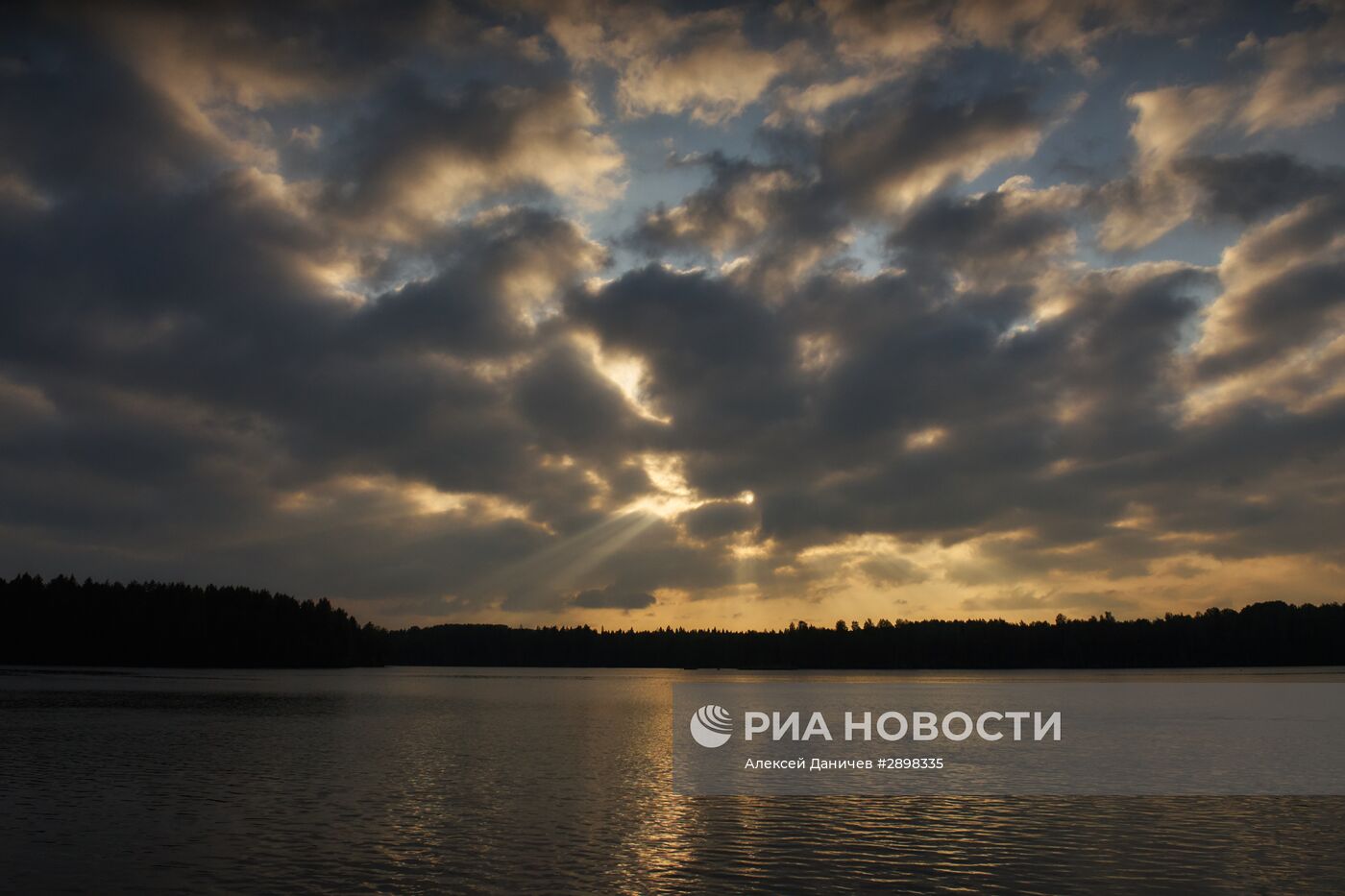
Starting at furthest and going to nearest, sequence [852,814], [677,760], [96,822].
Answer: [677,760], [852,814], [96,822]

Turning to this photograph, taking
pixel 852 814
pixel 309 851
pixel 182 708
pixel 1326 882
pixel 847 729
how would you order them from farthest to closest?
pixel 182 708, pixel 847 729, pixel 852 814, pixel 309 851, pixel 1326 882

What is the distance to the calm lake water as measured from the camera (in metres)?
30.1

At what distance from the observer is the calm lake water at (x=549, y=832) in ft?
98.9

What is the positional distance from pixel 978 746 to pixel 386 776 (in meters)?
41.1

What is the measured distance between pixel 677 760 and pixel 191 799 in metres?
28.4

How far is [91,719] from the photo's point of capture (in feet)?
285

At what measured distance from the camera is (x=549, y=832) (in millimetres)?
37875

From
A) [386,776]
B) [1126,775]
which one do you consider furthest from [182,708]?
[1126,775]

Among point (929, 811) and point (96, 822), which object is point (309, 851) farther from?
point (929, 811)

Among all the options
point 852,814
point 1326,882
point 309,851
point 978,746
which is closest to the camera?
point 1326,882

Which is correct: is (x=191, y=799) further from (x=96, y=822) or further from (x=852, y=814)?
(x=852, y=814)

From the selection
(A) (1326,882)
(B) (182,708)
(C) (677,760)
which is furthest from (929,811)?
(B) (182,708)

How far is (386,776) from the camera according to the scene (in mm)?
53250

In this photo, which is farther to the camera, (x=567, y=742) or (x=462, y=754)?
(x=567, y=742)
